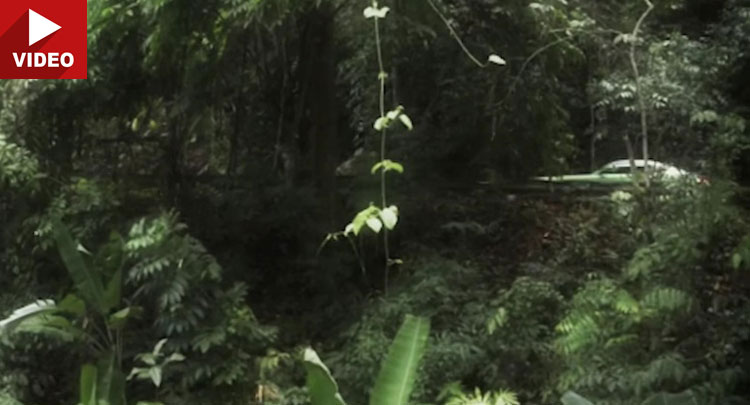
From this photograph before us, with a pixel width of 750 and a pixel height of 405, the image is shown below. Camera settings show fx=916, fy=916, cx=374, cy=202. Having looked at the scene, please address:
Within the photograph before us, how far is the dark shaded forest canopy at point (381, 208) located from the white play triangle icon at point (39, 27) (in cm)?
35

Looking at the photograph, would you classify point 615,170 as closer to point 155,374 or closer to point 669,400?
point 669,400

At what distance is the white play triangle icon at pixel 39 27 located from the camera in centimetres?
543

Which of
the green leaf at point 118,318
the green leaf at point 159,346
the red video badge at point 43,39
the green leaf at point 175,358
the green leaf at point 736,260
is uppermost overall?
the red video badge at point 43,39

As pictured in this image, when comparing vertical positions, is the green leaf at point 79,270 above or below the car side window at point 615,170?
below

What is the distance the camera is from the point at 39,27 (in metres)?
5.48

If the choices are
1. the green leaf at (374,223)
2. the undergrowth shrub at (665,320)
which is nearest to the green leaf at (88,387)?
the green leaf at (374,223)

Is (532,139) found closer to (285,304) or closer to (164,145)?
(285,304)

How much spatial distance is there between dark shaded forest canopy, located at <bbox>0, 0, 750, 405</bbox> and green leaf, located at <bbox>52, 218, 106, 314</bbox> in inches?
0.5

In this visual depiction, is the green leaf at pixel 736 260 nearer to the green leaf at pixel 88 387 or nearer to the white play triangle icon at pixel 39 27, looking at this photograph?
the green leaf at pixel 88 387

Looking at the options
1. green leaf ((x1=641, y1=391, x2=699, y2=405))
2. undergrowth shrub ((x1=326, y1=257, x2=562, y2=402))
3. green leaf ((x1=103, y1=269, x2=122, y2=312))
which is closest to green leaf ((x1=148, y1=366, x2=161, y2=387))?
green leaf ((x1=103, y1=269, x2=122, y2=312))

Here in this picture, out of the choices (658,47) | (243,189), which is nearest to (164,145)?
(243,189)

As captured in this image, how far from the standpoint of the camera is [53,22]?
5.59 metres

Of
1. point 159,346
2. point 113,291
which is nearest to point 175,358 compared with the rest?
point 159,346

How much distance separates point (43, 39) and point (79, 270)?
1.50 meters
